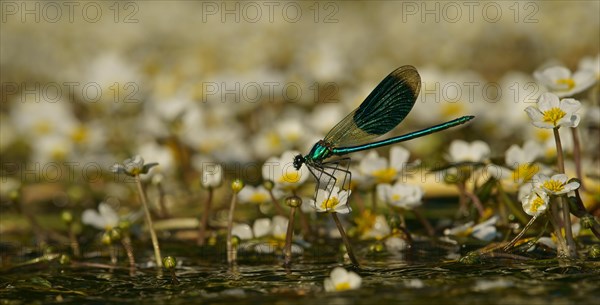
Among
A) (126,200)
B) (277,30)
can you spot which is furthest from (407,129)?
(277,30)

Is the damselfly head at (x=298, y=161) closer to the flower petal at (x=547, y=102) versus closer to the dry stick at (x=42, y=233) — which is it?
the flower petal at (x=547, y=102)

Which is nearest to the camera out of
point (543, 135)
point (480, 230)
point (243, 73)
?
point (480, 230)

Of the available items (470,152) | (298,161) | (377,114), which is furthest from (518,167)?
(298,161)

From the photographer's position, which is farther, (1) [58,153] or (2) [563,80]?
(1) [58,153]

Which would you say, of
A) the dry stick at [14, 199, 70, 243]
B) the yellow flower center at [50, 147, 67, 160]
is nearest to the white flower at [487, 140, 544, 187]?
the dry stick at [14, 199, 70, 243]

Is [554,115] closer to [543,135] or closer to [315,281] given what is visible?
[315,281]

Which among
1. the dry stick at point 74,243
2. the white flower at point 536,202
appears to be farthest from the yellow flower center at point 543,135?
the dry stick at point 74,243
